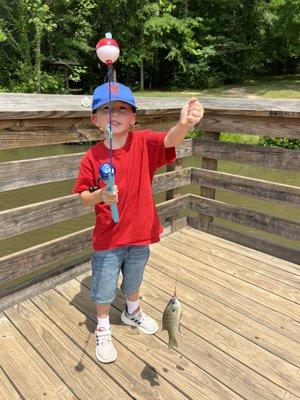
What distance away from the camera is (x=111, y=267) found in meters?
2.54

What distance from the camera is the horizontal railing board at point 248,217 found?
3.72 metres

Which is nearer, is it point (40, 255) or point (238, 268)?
point (40, 255)


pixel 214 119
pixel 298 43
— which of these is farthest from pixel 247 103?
pixel 298 43

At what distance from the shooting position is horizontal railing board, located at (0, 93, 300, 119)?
2550 millimetres

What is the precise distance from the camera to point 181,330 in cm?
281

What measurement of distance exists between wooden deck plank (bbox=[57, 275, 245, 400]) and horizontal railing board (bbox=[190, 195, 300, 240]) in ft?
5.34

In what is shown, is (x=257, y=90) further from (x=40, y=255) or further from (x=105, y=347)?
(x=105, y=347)

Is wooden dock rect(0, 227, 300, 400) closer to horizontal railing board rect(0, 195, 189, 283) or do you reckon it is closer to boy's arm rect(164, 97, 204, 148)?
horizontal railing board rect(0, 195, 189, 283)

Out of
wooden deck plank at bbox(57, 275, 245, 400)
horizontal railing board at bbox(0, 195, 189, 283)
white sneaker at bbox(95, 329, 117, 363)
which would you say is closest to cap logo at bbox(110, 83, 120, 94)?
horizontal railing board at bbox(0, 195, 189, 283)

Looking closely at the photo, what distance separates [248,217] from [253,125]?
88cm

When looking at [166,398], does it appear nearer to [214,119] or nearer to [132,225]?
[132,225]

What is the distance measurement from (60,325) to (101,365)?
50cm

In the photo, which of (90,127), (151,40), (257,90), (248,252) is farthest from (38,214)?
(151,40)

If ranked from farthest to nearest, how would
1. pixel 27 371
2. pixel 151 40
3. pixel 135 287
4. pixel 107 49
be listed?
pixel 151 40 < pixel 135 287 < pixel 27 371 < pixel 107 49
